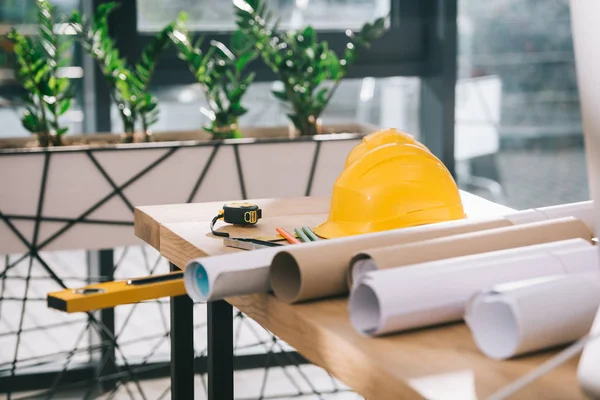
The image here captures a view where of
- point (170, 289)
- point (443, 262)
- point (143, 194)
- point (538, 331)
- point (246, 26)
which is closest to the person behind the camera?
point (538, 331)

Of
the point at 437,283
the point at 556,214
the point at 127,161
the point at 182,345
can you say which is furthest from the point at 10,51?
the point at 437,283

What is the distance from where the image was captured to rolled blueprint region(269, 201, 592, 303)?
0.83 metres

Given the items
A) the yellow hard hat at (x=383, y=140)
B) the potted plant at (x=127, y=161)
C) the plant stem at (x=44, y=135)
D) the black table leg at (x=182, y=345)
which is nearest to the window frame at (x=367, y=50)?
the potted plant at (x=127, y=161)

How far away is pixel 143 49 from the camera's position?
2.69 m

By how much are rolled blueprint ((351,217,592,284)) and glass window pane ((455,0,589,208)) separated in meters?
2.08

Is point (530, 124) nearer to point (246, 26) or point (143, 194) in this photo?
point (246, 26)

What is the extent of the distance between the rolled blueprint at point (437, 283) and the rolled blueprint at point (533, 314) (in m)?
0.03

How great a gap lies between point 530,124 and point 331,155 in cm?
93

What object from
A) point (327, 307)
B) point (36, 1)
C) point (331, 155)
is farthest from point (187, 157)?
point (327, 307)

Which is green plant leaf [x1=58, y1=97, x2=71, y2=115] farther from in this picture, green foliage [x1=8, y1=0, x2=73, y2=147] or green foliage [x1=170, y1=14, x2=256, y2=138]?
green foliage [x1=170, y1=14, x2=256, y2=138]

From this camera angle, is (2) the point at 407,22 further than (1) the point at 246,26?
Yes

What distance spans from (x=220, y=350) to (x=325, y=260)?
344 mm

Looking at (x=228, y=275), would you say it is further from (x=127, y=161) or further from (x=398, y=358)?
(x=127, y=161)

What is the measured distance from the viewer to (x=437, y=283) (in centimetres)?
73
